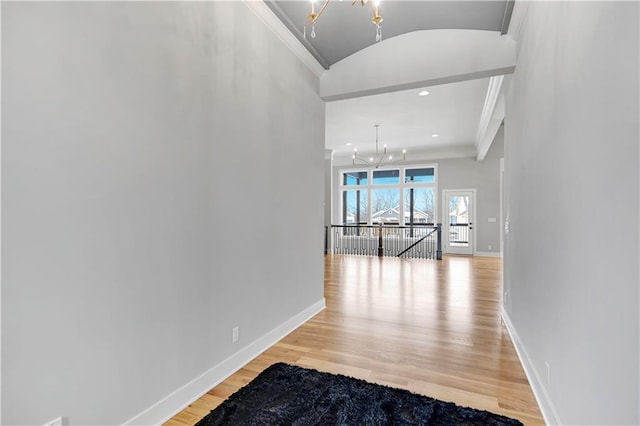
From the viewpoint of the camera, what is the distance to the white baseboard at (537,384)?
176 centimetres

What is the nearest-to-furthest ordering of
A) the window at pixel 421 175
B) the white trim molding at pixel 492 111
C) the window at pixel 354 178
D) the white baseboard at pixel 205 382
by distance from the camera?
the white baseboard at pixel 205 382 < the white trim molding at pixel 492 111 < the window at pixel 421 175 < the window at pixel 354 178

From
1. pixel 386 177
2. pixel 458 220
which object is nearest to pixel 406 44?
pixel 458 220

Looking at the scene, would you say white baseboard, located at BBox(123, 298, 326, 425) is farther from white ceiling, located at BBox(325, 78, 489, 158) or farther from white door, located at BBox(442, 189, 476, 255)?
white door, located at BBox(442, 189, 476, 255)

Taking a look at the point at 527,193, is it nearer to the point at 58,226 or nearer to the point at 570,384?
the point at 570,384

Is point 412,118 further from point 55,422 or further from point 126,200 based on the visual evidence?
point 55,422

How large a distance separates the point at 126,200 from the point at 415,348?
2.58 meters

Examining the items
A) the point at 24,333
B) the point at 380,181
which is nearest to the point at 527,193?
the point at 24,333

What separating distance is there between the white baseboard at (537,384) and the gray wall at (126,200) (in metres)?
2.06

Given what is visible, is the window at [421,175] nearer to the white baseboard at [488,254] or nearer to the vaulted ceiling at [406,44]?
the white baseboard at [488,254]

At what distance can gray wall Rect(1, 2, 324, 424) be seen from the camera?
4.02ft

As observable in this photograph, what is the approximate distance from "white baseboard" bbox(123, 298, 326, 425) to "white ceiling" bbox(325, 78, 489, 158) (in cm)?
417

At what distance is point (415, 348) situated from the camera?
2.86m

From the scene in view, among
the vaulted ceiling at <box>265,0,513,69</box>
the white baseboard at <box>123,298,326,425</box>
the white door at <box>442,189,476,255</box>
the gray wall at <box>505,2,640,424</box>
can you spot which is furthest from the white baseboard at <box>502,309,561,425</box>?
the white door at <box>442,189,476,255</box>

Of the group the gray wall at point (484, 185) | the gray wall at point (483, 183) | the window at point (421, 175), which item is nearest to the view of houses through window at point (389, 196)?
the window at point (421, 175)
